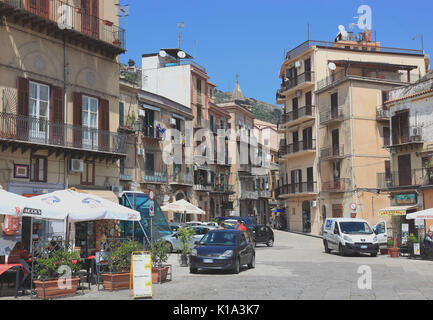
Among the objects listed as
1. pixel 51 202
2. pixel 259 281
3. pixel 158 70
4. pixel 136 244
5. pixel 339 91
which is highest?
pixel 158 70

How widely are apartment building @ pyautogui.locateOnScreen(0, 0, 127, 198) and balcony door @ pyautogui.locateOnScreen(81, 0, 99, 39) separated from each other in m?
0.05

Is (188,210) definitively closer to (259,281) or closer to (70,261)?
(259,281)

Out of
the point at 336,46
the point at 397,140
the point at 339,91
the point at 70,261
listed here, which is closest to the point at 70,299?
the point at 70,261

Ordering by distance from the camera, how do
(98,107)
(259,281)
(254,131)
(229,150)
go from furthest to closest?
(254,131) < (229,150) < (98,107) < (259,281)

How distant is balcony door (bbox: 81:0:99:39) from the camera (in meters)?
24.2

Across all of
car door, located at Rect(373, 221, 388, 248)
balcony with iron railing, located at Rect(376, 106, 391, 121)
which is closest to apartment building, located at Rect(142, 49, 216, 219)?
balcony with iron railing, located at Rect(376, 106, 391, 121)

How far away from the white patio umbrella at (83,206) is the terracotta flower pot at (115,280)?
5.79 ft

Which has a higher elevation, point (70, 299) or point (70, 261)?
A: point (70, 261)

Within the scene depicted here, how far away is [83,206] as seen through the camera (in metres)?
14.6

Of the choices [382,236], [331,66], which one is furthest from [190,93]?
[382,236]

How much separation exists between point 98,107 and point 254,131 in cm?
4853

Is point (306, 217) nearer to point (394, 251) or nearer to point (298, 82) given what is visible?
point (298, 82)

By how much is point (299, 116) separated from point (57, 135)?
33.6 metres
